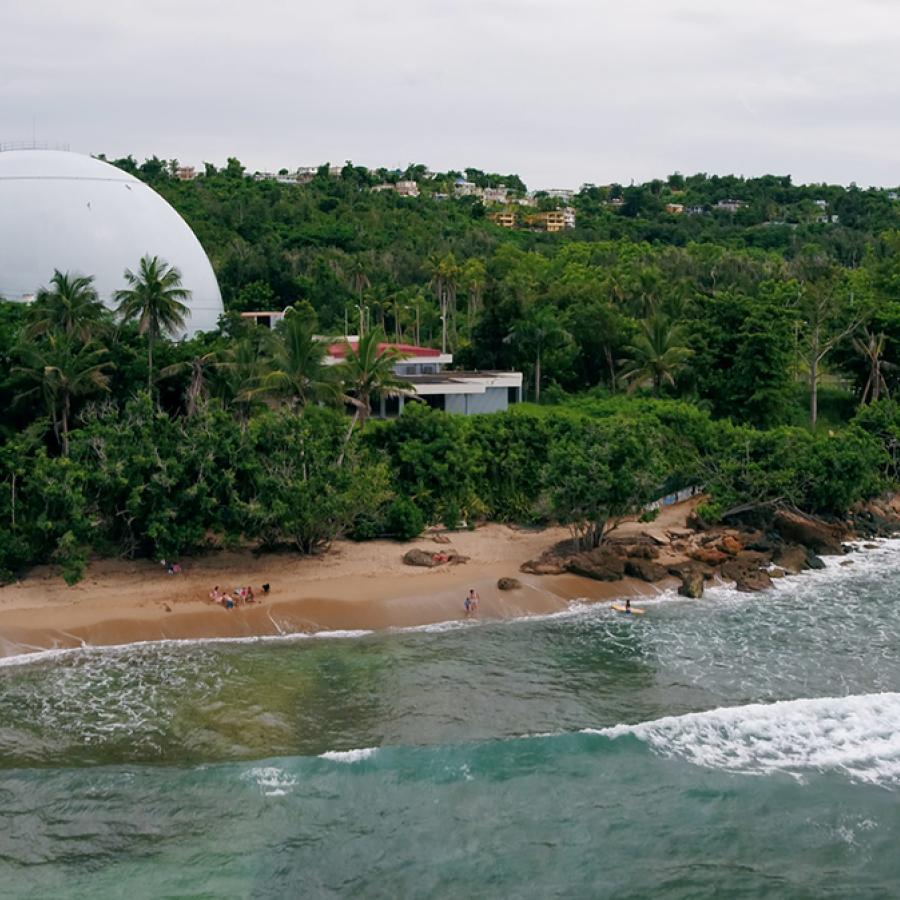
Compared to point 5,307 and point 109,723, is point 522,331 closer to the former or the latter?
point 5,307

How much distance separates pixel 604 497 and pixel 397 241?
2312 inches

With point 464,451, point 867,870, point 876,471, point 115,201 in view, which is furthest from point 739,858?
point 115,201

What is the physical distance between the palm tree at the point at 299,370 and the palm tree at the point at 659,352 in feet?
56.3

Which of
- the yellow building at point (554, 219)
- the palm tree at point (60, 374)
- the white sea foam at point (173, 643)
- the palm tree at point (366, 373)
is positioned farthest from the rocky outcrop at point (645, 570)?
the yellow building at point (554, 219)

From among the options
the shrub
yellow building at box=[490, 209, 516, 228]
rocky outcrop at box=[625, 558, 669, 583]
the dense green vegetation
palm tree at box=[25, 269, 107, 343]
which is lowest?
rocky outcrop at box=[625, 558, 669, 583]

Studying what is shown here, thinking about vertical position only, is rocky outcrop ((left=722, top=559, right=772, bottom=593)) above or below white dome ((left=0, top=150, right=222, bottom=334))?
below

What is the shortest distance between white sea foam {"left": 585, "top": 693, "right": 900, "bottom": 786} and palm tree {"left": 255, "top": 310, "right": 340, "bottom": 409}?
1626 centimetres

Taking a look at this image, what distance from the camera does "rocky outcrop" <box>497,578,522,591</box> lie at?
2927 centimetres

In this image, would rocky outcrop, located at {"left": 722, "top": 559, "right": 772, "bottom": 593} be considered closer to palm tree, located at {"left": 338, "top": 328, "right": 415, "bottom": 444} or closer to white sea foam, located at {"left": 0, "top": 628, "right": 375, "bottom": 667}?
white sea foam, located at {"left": 0, "top": 628, "right": 375, "bottom": 667}

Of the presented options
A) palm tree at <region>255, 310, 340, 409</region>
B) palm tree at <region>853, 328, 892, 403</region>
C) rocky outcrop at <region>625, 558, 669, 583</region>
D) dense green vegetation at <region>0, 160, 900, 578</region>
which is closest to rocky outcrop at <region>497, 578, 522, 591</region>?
dense green vegetation at <region>0, 160, 900, 578</region>

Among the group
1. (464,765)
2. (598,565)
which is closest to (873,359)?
(598,565)

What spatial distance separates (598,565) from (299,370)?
11010 millimetres

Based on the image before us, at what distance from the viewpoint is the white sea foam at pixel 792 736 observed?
2053 centimetres

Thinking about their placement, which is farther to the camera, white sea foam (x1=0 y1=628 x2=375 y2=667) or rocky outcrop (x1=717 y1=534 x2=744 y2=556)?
rocky outcrop (x1=717 y1=534 x2=744 y2=556)
